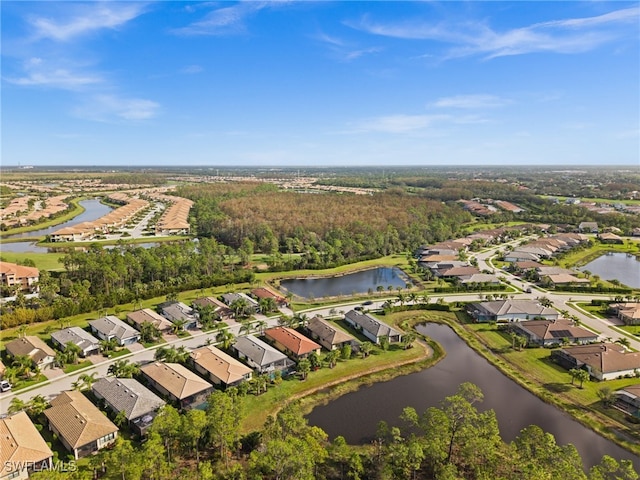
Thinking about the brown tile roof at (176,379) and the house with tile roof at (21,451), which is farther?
the brown tile roof at (176,379)

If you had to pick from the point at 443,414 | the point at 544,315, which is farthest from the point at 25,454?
the point at 544,315

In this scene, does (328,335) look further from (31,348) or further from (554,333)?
(31,348)

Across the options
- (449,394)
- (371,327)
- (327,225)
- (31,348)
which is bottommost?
(449,394)

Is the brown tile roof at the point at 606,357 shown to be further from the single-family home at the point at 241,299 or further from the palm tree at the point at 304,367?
the single-family home at the point at 241,299

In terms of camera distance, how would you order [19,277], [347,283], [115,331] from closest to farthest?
[115,331] < [19,277] < [347,283]

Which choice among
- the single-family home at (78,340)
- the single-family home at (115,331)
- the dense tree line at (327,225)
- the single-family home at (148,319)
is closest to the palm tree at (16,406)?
the single-family home at (78,340)

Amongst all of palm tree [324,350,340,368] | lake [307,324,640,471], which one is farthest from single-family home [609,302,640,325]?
palm tree [324,350,340,368]

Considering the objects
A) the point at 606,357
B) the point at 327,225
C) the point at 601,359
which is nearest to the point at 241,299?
the point at 601,359
